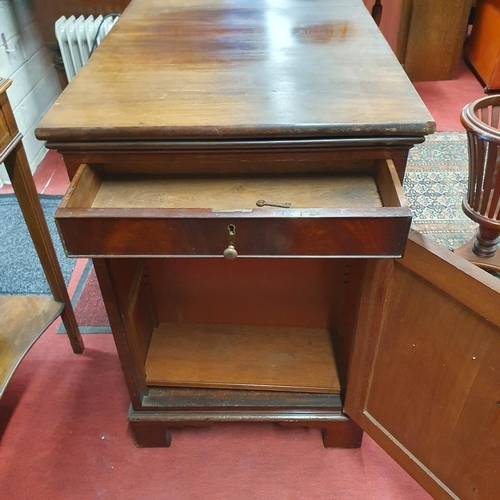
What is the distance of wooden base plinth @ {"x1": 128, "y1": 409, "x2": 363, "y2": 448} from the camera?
1.15 m

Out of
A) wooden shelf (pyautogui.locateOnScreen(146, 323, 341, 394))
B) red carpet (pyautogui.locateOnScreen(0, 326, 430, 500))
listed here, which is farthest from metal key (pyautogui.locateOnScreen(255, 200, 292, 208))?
red carpet (pyautogui.locateOnScreen(0, 326, 430, 500))

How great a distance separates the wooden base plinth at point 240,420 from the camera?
3.78 feet

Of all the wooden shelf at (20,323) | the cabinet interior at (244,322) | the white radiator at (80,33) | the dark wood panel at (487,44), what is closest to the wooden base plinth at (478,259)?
the cabinet interior at (244,322)

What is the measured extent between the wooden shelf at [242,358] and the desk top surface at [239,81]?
646 millimetres

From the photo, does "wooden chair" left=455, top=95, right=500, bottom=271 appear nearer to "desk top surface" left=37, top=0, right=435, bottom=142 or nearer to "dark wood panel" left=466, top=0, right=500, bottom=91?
"desk top surface" left=37, top=0, right=435, bottom=142

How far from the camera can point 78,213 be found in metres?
0.71

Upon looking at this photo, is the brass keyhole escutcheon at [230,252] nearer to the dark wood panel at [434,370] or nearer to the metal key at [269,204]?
the metal key at [269,204]

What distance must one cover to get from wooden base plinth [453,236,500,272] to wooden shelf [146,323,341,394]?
0.70 meters

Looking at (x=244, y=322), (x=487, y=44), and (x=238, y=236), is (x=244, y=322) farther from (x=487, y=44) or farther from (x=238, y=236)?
(x=487, y=44)

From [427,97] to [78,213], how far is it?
2.56m

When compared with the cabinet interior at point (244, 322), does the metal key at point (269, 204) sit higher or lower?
higher

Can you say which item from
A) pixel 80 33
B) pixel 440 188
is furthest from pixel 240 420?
pixel 80 33

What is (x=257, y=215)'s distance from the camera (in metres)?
0.70

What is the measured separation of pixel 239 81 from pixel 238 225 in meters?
0.33
